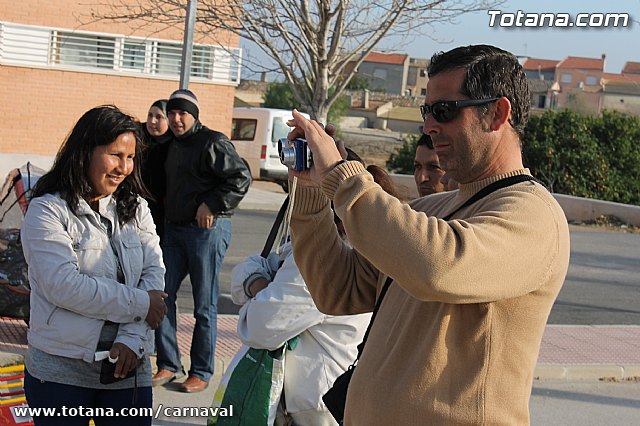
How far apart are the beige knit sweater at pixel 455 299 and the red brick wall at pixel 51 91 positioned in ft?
63.2

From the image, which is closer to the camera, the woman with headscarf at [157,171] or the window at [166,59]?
the woman with headscarf at [157,171]

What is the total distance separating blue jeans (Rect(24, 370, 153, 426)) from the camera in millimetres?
3529

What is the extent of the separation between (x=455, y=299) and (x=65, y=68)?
20.9 meters

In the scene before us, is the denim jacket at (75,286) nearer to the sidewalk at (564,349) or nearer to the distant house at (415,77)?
the sidewalk at (564,349)

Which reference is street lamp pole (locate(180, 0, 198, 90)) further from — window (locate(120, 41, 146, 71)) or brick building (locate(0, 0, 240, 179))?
window (locate(120, 41, 146, 71))

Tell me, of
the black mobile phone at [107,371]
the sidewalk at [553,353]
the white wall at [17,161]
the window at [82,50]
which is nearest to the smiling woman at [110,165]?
the black mobile phone at [107,371]

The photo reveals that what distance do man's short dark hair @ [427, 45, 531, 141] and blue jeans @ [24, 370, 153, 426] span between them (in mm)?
1981

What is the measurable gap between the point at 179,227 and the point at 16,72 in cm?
1615

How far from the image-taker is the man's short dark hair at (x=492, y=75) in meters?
2.39

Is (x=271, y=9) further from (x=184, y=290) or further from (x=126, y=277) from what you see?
(x=126, y=277)

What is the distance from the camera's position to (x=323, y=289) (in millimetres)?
2809

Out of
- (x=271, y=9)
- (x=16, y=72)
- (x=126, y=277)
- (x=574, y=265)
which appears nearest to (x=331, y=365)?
(x=126, y=277)

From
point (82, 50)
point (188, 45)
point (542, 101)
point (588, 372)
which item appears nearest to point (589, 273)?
point (588, 372)

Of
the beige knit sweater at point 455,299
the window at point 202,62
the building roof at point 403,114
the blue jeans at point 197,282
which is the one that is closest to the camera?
the beige knit sweater at point 455,299
